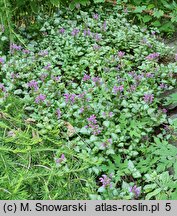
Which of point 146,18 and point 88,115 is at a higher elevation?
point 146,18

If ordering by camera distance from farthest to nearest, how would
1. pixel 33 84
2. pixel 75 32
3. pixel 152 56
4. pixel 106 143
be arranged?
pixel 75 32 → pixel 152 56 → pixel 33 84 → pixel 106 143

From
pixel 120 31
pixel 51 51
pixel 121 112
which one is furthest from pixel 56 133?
pixel 120 31

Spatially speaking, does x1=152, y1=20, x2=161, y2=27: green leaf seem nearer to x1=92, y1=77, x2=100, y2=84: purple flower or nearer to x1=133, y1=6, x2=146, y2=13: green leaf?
x1=133, y1=6, x2=146, y2=13: green leaf

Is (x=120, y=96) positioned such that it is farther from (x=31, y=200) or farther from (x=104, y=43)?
(x=31, y=200)

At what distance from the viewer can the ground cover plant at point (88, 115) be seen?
87.1 inches

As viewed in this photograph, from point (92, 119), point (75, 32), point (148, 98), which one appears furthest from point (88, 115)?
point (75, 32)

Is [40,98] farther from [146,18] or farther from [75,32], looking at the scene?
[146,18]

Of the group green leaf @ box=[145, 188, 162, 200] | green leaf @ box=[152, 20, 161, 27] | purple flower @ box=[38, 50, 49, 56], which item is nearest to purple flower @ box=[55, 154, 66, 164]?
green leaf @ box=[145, 188, 162, 200]

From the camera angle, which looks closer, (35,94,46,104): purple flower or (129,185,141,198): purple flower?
(129,185,141,198): purple flower

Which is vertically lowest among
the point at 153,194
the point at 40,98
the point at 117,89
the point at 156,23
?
the point at 153,194

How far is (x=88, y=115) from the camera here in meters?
2.63

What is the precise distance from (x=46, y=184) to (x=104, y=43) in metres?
1.54

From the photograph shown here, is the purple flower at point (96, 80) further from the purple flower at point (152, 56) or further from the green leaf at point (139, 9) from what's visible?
the green leaf at point (139, 9)

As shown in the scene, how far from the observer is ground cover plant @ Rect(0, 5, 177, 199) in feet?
7.26
